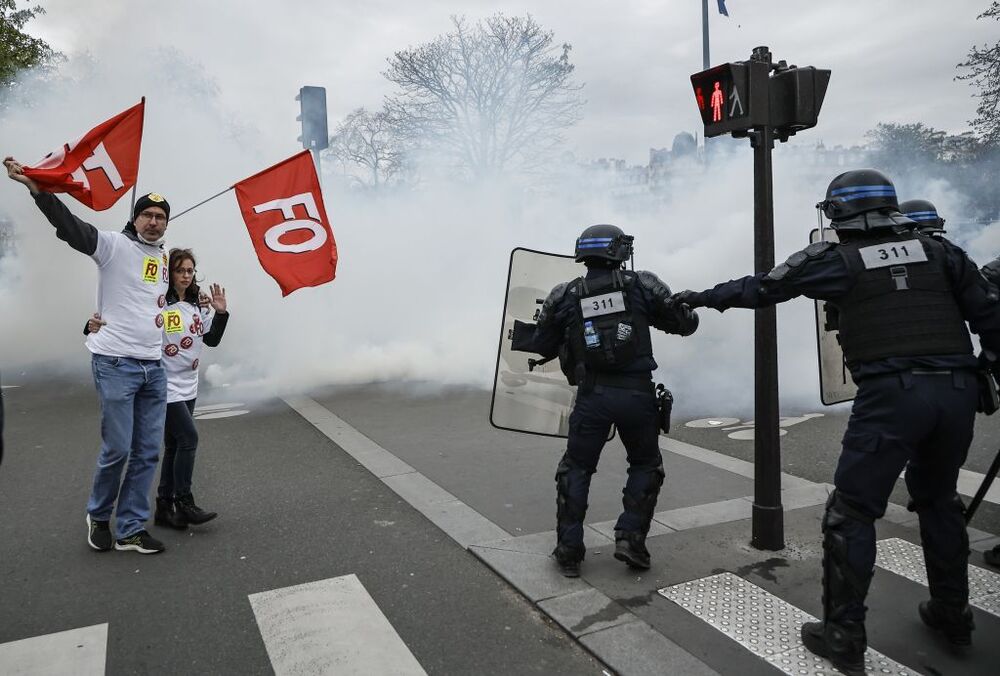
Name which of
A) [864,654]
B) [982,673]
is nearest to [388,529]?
[864,654]

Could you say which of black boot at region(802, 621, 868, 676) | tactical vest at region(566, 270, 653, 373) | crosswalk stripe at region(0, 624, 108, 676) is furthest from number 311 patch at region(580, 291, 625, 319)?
crosswalk stripe at region(0, 624, 108, 676)

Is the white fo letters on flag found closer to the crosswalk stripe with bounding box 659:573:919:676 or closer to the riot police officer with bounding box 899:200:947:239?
the crosswalk stripe with bounding box 659:573:919:676

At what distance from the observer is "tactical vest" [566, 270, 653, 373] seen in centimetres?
339

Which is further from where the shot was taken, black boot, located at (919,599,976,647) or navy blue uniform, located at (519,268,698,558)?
navy blue uniform, located at (519,268,698,558)

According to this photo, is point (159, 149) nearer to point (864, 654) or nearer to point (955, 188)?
point (864, 654)

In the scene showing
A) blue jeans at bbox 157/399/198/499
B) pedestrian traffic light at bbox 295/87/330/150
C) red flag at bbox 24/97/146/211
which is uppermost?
pedestrian traffic light at bbox 295/87/330/150

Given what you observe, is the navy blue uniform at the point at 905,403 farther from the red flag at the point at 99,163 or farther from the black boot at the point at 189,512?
the red flag at the point at 99,163

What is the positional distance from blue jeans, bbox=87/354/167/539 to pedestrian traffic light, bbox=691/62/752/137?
124 inches

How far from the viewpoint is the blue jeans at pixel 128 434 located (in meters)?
3.74

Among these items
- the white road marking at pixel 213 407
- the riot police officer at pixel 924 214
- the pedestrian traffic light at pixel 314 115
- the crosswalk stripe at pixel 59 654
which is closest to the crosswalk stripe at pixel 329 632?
the crosswalk stripe at pixel 59 654

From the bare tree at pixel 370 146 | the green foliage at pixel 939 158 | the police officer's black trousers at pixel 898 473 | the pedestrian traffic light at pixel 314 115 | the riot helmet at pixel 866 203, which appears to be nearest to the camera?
the police officer's black trousers at pixel 898 473

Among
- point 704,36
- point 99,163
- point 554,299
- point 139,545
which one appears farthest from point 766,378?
point 704,36

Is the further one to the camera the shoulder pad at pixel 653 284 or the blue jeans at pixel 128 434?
the blue jeans at pixel 128 434

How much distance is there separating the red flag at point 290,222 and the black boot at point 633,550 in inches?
101
